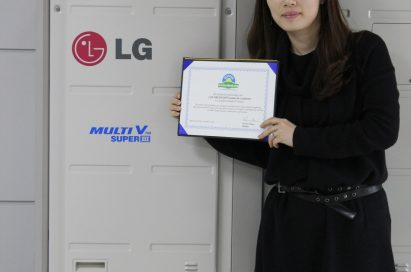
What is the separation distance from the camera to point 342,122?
145cm

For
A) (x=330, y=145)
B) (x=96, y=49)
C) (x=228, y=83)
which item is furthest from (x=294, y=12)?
(x=96, y=49)

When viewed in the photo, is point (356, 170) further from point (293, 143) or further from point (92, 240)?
point (92, 240)

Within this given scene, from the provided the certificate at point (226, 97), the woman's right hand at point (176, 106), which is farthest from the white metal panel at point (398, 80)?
the woman's right hand at point (176, 106)

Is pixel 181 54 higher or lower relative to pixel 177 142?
higher

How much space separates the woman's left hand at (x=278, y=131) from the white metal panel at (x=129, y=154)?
324 mm

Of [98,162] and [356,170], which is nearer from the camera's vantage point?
[356,170]

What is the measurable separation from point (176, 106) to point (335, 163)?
596mm

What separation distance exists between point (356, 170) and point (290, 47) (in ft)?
1.60

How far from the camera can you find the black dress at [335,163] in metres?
1.39
